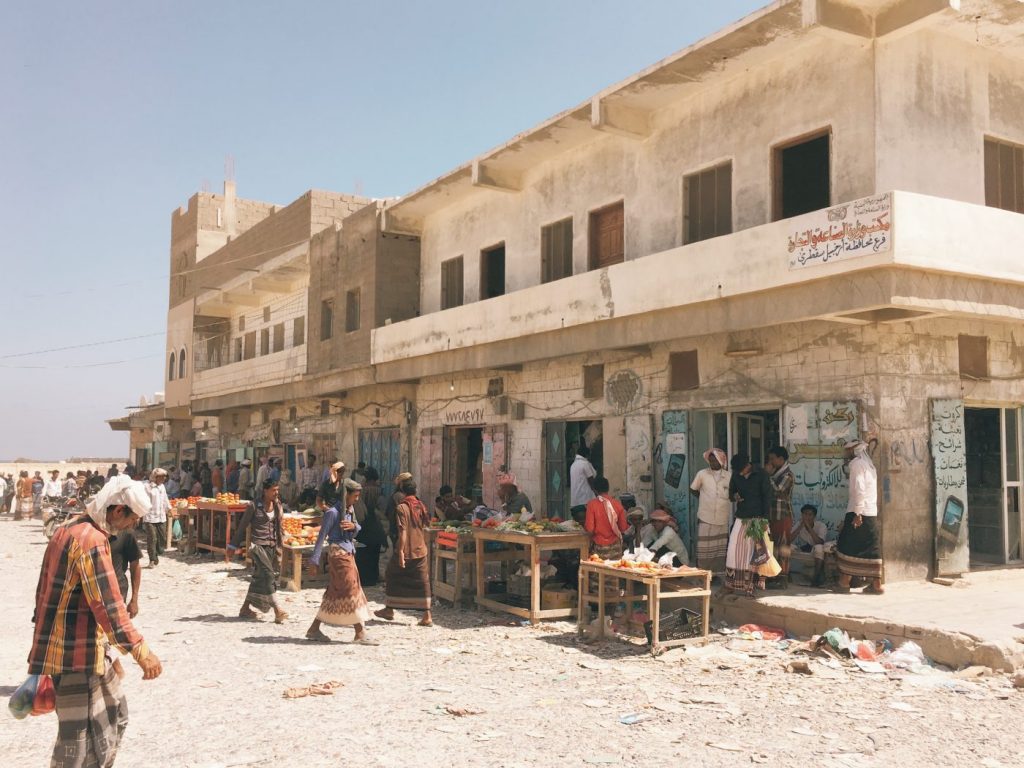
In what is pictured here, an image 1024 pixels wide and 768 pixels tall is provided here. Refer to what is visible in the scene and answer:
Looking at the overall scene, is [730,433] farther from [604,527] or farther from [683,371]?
[604,527]

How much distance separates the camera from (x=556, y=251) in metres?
14.8

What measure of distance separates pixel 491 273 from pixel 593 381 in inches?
151

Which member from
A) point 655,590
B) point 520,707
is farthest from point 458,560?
point 520,707

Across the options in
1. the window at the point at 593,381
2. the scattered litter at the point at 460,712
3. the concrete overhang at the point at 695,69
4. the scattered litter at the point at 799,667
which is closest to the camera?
the scattered litter at the point at 460,712

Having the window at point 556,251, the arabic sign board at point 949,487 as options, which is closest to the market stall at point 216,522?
the window at point 556,251

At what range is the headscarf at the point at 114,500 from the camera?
4.12 m

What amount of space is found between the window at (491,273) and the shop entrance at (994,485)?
8181 millimetres

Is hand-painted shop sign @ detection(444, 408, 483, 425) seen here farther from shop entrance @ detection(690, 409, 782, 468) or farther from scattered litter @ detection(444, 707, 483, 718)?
scattered litter @ detection(444, 707, 483, 718)

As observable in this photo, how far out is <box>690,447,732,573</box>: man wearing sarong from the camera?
10.2 m

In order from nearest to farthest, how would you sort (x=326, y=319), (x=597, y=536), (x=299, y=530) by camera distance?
(x=597, y=536) < (x=299, y=530) < (x=326, y=319)

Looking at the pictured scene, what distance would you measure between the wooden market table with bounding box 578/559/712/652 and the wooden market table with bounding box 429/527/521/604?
1.51 m

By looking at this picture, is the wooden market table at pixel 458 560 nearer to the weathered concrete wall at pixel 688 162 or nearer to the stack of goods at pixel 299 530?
the stack of goods at pixel 299 530

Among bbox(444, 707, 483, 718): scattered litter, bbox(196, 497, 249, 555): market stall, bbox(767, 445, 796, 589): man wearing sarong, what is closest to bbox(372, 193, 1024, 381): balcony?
bbox(767, 445, 796, 589): man wearing sarong

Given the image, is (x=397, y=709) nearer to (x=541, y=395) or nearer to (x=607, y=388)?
(x=607, y=388)
